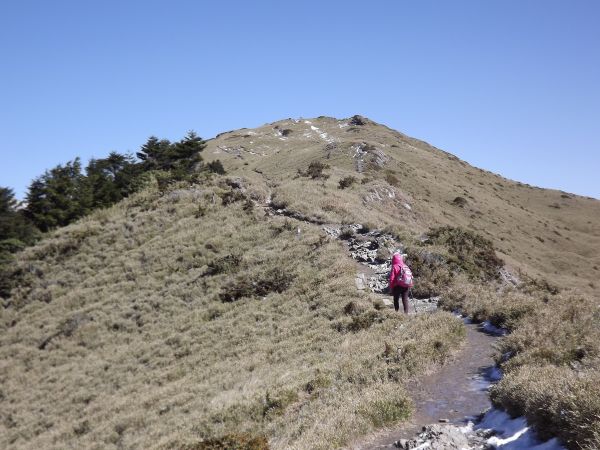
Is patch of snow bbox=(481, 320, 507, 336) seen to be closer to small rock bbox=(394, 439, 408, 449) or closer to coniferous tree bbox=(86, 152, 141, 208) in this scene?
small rock bbox=(394, 439, 408, 449)

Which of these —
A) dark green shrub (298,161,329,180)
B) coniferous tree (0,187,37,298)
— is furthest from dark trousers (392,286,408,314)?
dark green shrub (298,161,329,180)

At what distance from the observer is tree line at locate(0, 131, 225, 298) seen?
41.2m

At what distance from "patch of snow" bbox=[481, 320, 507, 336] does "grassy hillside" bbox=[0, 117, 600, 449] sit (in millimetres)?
300

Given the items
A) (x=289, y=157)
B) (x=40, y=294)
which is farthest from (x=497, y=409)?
(x=289, y=157)

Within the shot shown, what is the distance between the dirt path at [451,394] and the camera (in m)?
7.86

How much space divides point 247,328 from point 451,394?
10.4m

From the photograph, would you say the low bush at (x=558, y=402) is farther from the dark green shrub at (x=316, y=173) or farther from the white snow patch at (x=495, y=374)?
the dark green shrub at (x=316, y=173)

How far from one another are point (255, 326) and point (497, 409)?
11.9 metres

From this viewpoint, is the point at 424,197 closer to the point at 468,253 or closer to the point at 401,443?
the point at 468,253

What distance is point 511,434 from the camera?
6.85 m

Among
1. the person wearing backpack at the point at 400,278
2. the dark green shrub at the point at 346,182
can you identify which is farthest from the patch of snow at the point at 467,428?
the dark green shrub at the point at 346,182

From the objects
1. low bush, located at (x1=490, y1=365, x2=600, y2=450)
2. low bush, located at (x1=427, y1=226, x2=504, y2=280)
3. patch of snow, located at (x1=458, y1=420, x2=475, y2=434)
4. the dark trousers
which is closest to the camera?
low bush, located at (x1=490, y1=365, x2=600, y2=450)

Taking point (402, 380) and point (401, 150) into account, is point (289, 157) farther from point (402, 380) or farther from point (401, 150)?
point (402, 380)

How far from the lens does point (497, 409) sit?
7.78m
